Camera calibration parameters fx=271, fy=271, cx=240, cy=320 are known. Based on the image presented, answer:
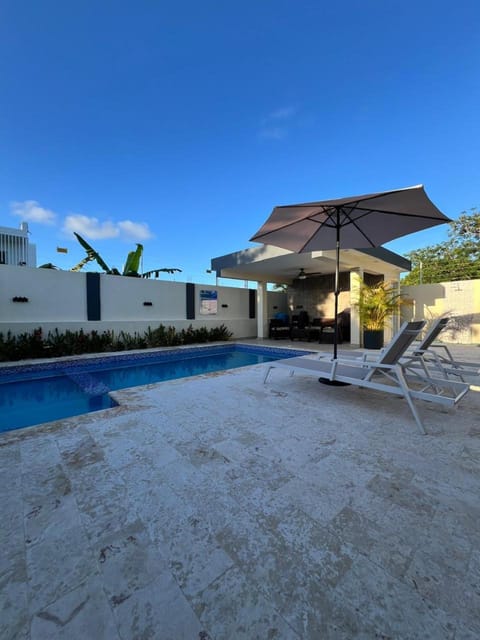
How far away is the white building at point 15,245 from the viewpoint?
1720 centimetres

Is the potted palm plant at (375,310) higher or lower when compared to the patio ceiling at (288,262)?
lower

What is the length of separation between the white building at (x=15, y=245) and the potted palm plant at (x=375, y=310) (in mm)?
19295

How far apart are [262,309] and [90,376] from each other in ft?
25.8

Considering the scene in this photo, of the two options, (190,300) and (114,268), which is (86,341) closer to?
(114,268)

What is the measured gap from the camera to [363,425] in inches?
114

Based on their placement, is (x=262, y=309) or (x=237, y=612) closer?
(x=237, y=612)

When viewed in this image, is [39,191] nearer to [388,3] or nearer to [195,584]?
[388,3]

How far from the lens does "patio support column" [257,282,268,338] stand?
41.6 ft

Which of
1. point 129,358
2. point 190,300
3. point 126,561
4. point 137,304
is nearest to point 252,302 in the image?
point 190,300

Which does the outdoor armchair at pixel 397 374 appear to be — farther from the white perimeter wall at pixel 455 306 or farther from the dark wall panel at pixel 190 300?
the white perimeter wall at pixel 455 306

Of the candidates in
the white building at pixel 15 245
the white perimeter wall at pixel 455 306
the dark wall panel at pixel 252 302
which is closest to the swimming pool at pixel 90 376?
the dark wall panel at pixel 252 302

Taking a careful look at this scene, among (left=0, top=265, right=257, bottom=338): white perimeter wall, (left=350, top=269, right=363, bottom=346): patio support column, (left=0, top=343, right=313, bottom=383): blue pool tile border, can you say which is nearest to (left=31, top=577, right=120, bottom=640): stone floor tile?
(left=0, top=343, right=313, bottom=383): blue pool tile border

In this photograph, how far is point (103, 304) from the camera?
9391 millimetres

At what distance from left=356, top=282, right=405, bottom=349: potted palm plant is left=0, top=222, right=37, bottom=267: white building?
1930cm
